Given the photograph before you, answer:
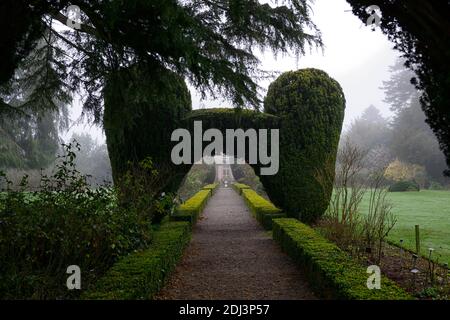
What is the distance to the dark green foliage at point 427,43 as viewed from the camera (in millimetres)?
3393

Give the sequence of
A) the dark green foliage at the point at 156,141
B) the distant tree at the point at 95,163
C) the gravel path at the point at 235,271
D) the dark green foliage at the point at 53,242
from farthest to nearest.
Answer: the distant tree at the point at 95,163
the dark green foliage at the point at 156,141
the gravel path at the point at 235,271
the dark green foliage at the point at 53,242

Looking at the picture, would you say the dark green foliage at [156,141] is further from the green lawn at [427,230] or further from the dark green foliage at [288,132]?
the green lawn at [427,230]

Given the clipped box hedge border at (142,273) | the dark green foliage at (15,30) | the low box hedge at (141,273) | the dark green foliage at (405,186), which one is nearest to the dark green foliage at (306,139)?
the clipped box hedge border at (142,273)

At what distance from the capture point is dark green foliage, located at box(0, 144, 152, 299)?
13.2 ft

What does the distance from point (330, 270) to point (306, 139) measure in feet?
19.2

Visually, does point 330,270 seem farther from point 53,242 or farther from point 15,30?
point 15,30

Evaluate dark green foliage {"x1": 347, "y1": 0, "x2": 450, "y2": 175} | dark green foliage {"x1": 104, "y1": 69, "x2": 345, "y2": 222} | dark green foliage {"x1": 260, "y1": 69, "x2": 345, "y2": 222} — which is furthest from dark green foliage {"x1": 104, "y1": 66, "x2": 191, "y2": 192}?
dark green foliage {"x1": 347, "y1": 0, "x2": 450, "y2": 175}

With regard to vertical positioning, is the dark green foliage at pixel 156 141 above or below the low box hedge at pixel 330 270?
above

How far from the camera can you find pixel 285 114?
1021 centimetres

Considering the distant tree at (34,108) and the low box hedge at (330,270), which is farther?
the distant tree at (34,108)

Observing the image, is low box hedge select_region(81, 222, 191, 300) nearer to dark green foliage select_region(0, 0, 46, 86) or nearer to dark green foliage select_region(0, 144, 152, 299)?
dark green foliage select_region(0, 144, 152, 299)

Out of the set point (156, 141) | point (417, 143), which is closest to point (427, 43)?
point (156, 141)

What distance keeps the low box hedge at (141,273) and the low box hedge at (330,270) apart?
198cm
